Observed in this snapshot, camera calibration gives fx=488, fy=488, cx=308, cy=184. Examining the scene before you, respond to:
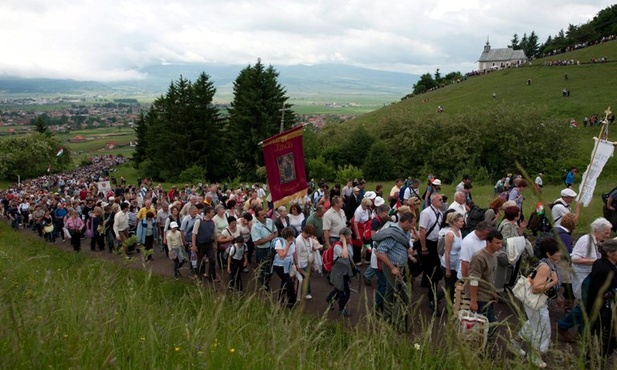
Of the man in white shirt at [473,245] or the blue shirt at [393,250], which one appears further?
the blue shirt at [393,250]

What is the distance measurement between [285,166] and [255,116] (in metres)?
37.8

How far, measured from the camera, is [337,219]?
31.8ft

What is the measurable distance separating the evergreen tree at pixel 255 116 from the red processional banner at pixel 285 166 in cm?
3619

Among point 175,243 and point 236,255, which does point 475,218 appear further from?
point 175,243

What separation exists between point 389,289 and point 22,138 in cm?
8454

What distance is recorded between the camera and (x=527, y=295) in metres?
5.39

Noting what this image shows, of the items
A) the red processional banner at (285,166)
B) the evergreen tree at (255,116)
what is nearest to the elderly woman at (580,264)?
the red processional banner at (285,166)

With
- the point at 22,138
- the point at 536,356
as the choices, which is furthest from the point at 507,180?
the point at 22,138

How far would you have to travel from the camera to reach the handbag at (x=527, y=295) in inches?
204

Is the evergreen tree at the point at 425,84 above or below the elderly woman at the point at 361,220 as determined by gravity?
above

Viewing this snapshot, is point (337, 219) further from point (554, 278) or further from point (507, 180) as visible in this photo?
point (507, 180)

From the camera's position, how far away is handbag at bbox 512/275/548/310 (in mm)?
5191

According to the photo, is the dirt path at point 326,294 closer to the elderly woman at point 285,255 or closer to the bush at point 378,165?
the elderly woman at point 285,255

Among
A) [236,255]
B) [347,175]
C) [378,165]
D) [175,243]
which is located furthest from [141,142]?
[236,255]
